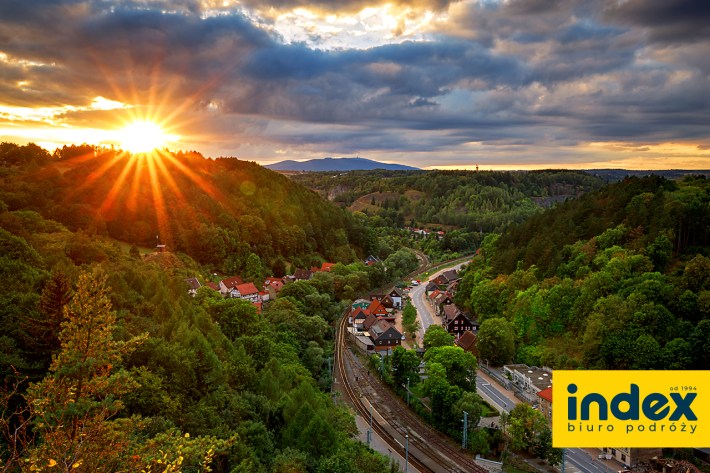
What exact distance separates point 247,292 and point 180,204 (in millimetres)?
20540

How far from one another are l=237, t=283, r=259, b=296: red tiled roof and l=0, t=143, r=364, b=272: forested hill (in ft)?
26.3

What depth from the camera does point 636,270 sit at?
3706 centimetres

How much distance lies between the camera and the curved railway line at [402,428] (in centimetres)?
2448

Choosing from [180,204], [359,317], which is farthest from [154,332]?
[180,204]

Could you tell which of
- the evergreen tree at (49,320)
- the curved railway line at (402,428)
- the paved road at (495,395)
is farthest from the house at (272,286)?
the evergreen tree at (49,320)

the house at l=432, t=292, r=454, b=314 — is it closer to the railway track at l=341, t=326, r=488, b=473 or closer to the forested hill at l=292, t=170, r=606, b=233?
the railway track at l=341, t=326, r=488, b=473

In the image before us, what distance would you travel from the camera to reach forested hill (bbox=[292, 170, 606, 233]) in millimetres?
133000

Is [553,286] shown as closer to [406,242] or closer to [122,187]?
[122,187]

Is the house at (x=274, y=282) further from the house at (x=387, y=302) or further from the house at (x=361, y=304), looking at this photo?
the house at (x=387, y=302)

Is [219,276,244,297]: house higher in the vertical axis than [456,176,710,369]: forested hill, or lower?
lower

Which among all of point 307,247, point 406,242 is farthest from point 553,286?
point 406,242

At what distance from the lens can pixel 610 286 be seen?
3588 cm

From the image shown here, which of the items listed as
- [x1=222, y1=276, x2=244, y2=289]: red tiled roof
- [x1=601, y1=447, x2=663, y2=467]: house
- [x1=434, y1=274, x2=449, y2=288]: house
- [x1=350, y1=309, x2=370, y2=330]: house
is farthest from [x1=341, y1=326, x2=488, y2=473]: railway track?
[x1=434, y1=274, x2=449, y2=288]: house

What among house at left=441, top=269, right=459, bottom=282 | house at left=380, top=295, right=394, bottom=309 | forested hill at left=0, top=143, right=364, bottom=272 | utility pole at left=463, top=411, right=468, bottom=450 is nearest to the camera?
utility pole at left=463, top=411, right=468, bottom=450
